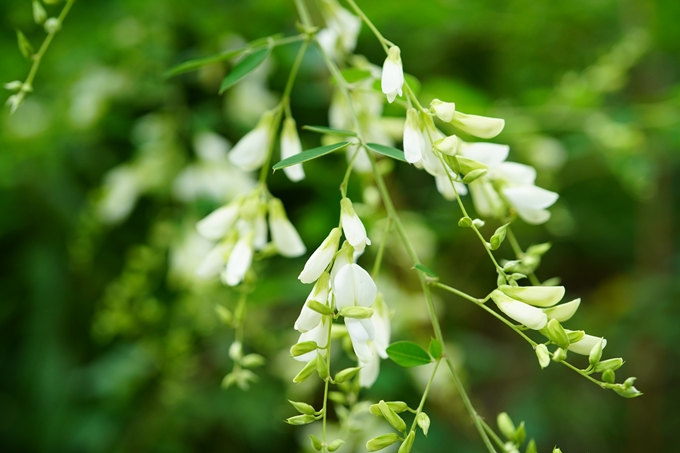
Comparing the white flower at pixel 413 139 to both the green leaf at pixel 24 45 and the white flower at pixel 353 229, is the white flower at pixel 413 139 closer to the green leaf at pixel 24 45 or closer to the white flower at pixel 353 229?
the white flower at pixel 353 229

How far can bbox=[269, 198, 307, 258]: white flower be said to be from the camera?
0.42m

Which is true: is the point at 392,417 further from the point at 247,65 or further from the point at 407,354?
the point at 247,65

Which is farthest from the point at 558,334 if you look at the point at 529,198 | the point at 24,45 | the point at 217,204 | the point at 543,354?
the point at 217,204

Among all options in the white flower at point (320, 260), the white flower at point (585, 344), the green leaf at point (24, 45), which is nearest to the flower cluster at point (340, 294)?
the white flower at point (320, 260)

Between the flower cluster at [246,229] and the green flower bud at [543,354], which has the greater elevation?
the green flower bud at [543,354]

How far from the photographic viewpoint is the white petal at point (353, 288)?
29 centimetres

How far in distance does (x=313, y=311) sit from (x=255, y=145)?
0.63 feet

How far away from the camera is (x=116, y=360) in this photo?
3.06 feet

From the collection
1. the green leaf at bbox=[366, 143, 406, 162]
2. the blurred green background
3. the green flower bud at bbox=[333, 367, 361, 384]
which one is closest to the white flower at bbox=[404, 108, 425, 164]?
the green leaf at bbox=[366, 143, 406, 162]

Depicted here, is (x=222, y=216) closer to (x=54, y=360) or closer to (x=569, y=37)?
(x=54, y=360)

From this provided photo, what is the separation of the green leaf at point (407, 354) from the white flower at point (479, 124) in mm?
127

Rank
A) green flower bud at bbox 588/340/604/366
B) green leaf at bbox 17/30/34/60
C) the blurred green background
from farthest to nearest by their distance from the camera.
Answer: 1. the blurred green background
2. green leaf at bbox 17/30/34/60
3. green flower bud at bbox 588/340/604/366

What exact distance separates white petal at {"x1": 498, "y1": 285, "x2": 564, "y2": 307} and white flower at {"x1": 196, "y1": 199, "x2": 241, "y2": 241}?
204 millimetres

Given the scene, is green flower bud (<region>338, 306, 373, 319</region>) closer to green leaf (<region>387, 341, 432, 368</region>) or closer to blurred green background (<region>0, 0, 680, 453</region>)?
green leaf (<region>387, 341, 432, 368</region>)
